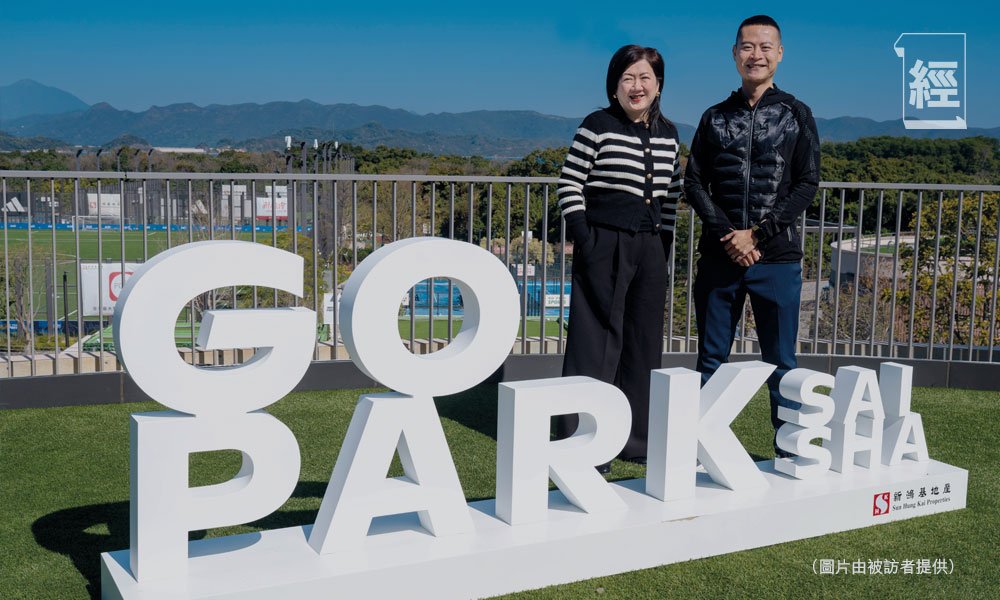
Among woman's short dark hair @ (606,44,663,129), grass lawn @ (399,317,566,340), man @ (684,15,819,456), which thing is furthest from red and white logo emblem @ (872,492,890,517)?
grass lawn @ (399,317,566,340)

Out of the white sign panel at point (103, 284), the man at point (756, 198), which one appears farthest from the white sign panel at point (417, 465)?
the white sign panel at point (103, 284)

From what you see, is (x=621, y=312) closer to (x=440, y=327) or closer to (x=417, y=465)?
(x=417, y=465)

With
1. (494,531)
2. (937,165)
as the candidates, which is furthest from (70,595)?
(937,165)

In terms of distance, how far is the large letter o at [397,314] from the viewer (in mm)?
2762

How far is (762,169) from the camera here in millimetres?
4105

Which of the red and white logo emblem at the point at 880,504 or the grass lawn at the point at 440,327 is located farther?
the grass lawn at the point at 440,327

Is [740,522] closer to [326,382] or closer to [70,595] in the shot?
[70,595]

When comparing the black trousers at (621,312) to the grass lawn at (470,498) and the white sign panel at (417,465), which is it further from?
the white sign panel at (417,465)

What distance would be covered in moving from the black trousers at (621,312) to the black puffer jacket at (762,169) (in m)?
0.32

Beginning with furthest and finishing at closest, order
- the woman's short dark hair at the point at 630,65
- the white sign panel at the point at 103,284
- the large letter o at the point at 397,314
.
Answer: the white sign panel at the point at 103,284 → the woman's short dark hair at the point at 630,65 → the large letter o at the point at 397,314

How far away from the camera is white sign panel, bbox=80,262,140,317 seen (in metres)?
5.66

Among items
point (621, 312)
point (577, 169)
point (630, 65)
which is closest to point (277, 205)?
point (577, 169)

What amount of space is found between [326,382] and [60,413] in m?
1.58

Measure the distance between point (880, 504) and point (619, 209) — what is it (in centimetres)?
165
